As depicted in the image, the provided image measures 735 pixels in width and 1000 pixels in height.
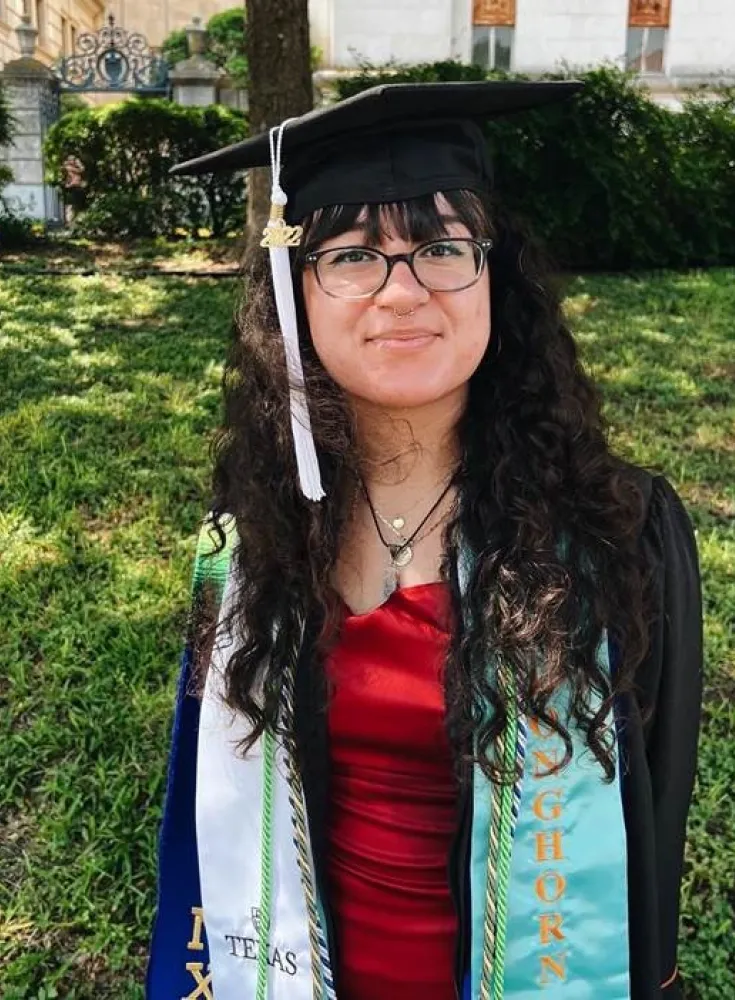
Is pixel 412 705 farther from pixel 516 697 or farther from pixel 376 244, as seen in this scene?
pixel 376 244

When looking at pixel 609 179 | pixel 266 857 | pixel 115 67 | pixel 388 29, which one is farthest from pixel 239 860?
pixel 388 29

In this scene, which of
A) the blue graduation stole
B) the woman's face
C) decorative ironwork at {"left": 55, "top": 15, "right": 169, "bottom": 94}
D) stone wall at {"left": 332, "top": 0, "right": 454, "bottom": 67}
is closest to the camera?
the woman's face

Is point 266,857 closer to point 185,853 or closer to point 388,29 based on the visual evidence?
point 185,853

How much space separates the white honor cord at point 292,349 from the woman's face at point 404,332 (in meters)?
0.05

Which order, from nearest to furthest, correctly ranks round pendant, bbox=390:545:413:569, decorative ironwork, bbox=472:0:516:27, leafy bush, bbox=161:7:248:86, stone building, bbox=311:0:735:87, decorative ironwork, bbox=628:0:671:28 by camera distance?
round pendant, bbox=390:545:413:569
stone building, bbox=311:0:735:87
decorative ironwork, bbox=472:0:516:27
decorative ironwork, bbox=628:0:671:28
leafy bush, bbox=161:7:248:86

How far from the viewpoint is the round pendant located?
1.59 metres

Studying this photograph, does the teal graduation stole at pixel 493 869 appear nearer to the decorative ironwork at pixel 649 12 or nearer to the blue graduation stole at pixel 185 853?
the blue graduation stole at pixel 185 853

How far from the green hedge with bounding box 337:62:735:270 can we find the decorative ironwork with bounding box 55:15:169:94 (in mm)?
8961

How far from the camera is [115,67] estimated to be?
16.5m

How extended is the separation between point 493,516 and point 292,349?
0.39 m

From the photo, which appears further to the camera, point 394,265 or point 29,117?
point 29,117

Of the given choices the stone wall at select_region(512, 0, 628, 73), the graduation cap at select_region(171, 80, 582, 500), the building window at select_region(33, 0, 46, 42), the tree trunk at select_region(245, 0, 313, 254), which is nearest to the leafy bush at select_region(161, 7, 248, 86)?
the building window at select_region(33, 0, 46, 42)

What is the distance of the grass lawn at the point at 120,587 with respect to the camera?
244cm

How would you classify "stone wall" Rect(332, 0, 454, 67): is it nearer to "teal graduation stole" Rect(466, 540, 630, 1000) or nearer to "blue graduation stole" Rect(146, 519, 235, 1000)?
"blue graduation stole" Rect(146, 519, 235, 1000)
